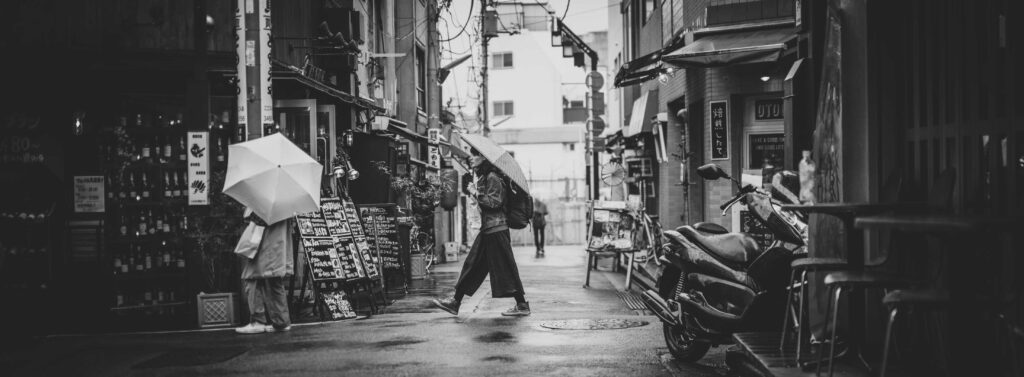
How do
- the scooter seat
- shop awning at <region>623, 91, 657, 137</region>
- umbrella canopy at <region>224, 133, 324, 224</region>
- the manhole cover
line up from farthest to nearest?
shop awning at <region>623, 91, 657, 137</region> < umbrella canopy at <region>224, 133, 324, 224</region> < the manhole cover < the scooter seat

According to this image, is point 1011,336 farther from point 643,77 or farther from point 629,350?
point 643,77

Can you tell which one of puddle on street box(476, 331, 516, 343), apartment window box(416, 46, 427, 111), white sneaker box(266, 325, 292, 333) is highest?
apartment window box(416, 46, 427, 111)

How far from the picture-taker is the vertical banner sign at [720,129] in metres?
18.3

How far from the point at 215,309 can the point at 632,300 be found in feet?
20.7

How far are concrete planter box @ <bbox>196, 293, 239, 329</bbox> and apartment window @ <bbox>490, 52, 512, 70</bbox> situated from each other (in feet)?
153

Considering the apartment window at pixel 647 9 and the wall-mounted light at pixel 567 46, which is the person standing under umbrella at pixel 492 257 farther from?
the wall-mounted light at pixel 567 46

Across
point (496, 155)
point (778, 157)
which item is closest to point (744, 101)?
point (778, 157)

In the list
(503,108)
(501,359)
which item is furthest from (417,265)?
(503,108)

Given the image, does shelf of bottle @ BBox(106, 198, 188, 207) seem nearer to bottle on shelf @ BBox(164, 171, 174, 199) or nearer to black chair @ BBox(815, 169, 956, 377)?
bottle on shelf @ BBox(164, 171, 174, 199)

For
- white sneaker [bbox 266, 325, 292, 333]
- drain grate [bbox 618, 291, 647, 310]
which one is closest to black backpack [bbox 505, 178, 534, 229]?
drain grate [bbox 618, 291, 647, 310]

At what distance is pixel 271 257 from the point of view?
1177cm

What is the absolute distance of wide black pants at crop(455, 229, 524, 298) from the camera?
12.8m

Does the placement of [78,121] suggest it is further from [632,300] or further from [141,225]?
[632,300]

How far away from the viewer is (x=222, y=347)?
10.4m
